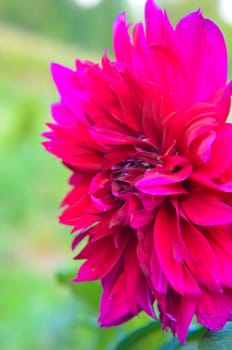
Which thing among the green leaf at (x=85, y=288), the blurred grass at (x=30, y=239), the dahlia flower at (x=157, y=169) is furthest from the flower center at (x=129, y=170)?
the blurred grass at (x=30, y=239)

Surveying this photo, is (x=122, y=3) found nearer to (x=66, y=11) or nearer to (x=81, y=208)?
(x=66, y=11)

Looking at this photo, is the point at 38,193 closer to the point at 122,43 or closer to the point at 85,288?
the point at 85,288

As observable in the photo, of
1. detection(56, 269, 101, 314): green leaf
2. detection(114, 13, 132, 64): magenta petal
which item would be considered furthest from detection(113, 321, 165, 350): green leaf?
detection(114, 13, 132, 64): magenta petal

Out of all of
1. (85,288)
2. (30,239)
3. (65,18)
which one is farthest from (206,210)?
(65,18)

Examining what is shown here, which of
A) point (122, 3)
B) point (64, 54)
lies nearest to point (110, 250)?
point (64, 54)

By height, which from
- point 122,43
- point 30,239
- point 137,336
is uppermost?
point 122,43
